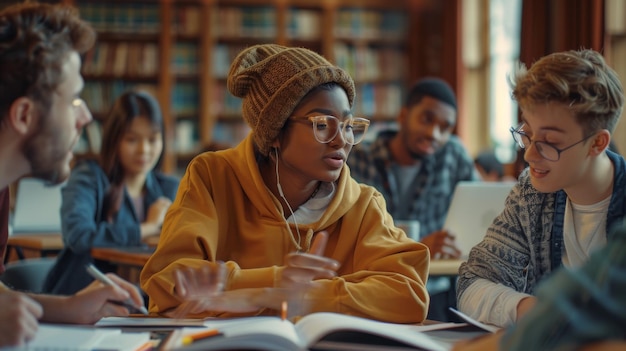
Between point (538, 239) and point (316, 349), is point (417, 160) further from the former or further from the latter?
point (316, 349)

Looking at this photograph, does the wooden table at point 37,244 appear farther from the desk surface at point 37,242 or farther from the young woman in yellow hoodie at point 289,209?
the young woman in yellow hoodie at point 289,209

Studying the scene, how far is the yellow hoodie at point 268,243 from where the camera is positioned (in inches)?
67.9

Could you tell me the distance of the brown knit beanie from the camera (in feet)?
6.37

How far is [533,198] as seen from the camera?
1.94 m

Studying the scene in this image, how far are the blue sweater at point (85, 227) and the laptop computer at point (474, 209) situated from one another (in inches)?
54.5

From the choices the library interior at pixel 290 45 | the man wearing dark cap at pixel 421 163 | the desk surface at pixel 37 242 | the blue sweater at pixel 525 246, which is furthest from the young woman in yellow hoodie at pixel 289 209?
the library interior at pixel 290 45

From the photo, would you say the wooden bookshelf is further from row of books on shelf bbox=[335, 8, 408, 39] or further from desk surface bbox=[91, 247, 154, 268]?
desk surface bbox=[91, 247, 154, 268]

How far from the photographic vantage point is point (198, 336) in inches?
52.1

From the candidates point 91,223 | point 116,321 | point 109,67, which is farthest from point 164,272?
point 109,67

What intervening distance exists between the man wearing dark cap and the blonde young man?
6.45ft

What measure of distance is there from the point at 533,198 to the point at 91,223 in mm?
2047

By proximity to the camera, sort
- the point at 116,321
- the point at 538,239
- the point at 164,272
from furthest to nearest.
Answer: the point at 538,239 → the point at 164,272 → the point at 116,321

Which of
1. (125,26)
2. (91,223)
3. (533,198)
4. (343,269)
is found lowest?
(91,223)

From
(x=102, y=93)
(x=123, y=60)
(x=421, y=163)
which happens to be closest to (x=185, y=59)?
(x=123, y=60)
